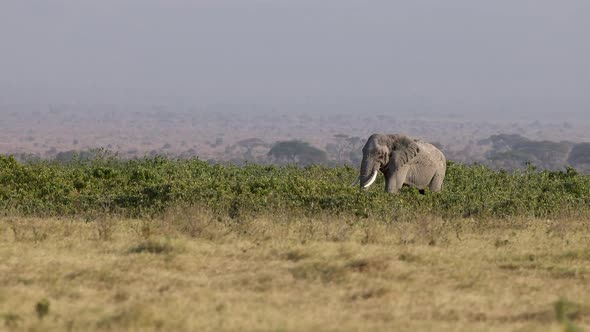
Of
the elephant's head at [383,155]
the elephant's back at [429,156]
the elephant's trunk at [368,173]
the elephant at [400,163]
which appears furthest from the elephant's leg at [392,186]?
the elephant's back at [429,156]

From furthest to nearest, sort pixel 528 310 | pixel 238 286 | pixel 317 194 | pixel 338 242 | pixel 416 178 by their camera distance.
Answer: pixel 416 178, pixel 317 194, pixel 338 242, pixel 238 286, pixel 528 310

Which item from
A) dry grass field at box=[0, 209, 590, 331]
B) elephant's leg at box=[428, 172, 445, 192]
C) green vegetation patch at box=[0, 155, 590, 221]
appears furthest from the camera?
elephant's leg at box=[428, 172, 445, 192]

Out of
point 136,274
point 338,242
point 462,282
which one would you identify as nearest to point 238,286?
point 136,274

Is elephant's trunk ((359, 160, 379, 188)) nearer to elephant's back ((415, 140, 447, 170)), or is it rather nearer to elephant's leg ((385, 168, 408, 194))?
elephant's leg ((385, 168, 408, 194))

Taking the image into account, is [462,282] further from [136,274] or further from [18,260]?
[18,260]

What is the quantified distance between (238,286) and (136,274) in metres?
1.34

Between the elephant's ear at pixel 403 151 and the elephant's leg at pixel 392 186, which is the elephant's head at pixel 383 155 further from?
the elephant's leg at pixel 392 186

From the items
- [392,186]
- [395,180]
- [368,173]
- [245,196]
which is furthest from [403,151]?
[245,196]

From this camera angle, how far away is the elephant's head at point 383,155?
2083 centimetres

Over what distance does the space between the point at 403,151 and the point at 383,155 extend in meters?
0.47

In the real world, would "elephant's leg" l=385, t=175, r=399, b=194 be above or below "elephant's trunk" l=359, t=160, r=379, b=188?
below

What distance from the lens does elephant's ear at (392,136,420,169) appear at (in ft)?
68.6

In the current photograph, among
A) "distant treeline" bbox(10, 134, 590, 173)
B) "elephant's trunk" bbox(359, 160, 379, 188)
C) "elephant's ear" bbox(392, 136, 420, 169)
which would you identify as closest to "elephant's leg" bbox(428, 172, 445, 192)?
"elephant's ear" bbox(392, 136, 420, 169)

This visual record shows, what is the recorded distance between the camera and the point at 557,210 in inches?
719
